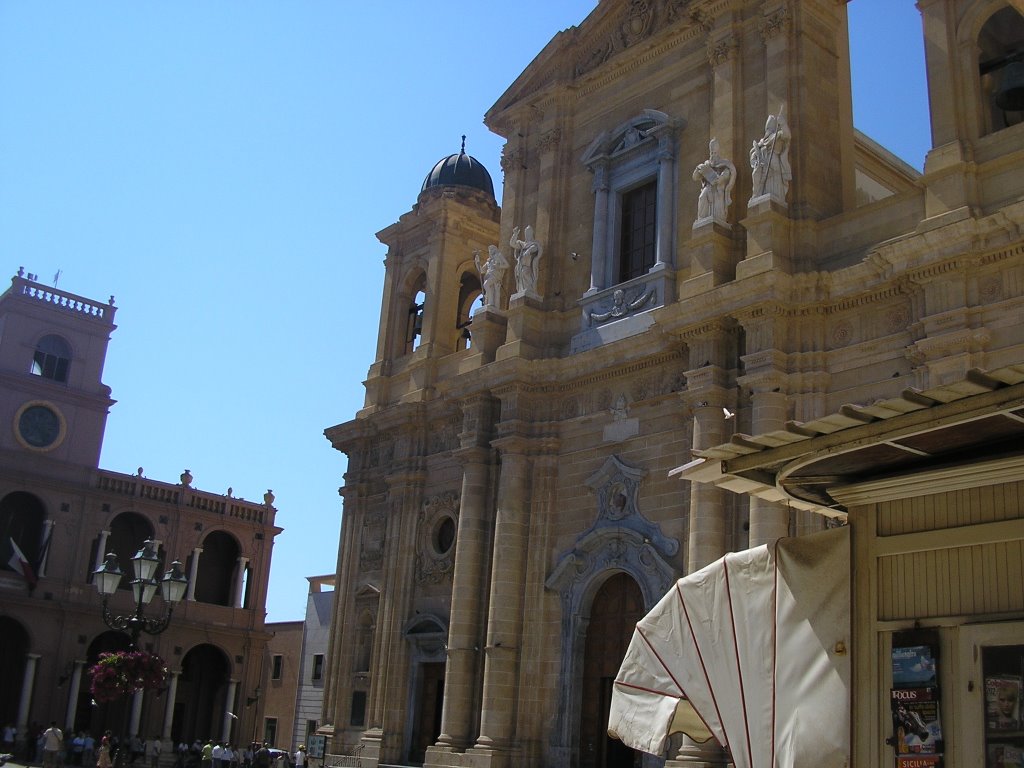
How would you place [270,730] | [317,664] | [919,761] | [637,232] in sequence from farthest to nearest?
[270,730] → [317,664] → [637,232] → [919,761]

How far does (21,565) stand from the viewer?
39062mm

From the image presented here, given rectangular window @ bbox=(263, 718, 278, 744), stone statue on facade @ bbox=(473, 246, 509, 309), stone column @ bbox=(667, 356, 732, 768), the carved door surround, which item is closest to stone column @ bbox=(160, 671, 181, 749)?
rectangular window @ bbox=(263, 718, 278, 744)

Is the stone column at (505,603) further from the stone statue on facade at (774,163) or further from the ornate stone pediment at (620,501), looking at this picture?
the stone statue on facade at (774,163)

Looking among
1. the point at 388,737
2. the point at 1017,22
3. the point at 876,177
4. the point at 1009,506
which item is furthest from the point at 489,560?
the point at 1009,506

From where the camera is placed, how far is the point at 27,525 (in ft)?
134

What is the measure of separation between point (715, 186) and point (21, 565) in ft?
97.3

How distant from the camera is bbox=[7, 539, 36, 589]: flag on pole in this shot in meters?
39.0

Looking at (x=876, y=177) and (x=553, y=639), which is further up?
(x=876, y=177)

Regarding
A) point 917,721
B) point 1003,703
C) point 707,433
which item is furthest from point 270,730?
point 1003,703

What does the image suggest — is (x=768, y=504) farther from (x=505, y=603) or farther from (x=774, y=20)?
(x=774, y=20)

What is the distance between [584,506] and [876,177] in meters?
10.4

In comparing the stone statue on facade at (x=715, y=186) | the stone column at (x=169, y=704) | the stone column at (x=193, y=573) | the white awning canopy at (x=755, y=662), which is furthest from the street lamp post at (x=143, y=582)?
the stone column at (x=193, y=573)

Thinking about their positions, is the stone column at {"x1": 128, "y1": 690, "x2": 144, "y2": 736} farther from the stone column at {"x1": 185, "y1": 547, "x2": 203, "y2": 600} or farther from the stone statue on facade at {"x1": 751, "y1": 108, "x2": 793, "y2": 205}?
the stone statue on facade at {"x1": 751, "y1": 108, "x2": 793, "y2": 205}

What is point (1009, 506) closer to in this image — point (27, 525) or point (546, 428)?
point (546, 428)
